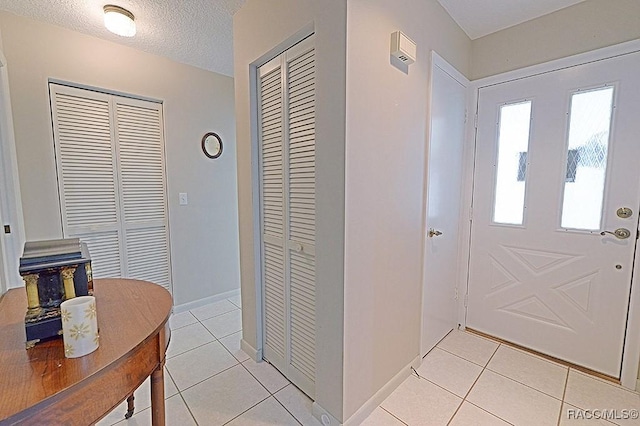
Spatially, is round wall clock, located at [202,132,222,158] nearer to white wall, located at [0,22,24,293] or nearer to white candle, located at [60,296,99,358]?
white wall, located at [0,22,24,293]

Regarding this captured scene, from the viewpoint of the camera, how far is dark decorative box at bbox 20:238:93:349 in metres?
0.80

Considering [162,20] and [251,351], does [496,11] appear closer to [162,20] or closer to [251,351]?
[162,20]

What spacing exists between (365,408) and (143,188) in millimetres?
2521

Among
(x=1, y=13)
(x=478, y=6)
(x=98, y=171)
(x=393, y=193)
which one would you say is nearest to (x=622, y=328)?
(x=393, y=193)

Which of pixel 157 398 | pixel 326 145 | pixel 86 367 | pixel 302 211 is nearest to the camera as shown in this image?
pixel 86 367

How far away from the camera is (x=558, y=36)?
75.2 inches

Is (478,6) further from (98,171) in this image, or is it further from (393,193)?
(98,171)

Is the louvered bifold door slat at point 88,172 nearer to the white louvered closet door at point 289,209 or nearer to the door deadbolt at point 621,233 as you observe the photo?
the white louvered closet door at point 289,209

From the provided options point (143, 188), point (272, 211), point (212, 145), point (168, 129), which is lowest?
point (272, 211)

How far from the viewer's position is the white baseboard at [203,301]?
2828mm

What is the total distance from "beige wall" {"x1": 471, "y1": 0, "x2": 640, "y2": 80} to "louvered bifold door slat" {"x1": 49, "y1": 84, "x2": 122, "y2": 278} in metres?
3.14

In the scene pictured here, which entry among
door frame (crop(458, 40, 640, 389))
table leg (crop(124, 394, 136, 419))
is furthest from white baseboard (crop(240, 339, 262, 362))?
door frame (crop(458, 40, 640, 389))

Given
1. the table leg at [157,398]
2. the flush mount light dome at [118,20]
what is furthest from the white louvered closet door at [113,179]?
the table leg at [157,398]

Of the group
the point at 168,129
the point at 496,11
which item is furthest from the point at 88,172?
the point at 496,11
